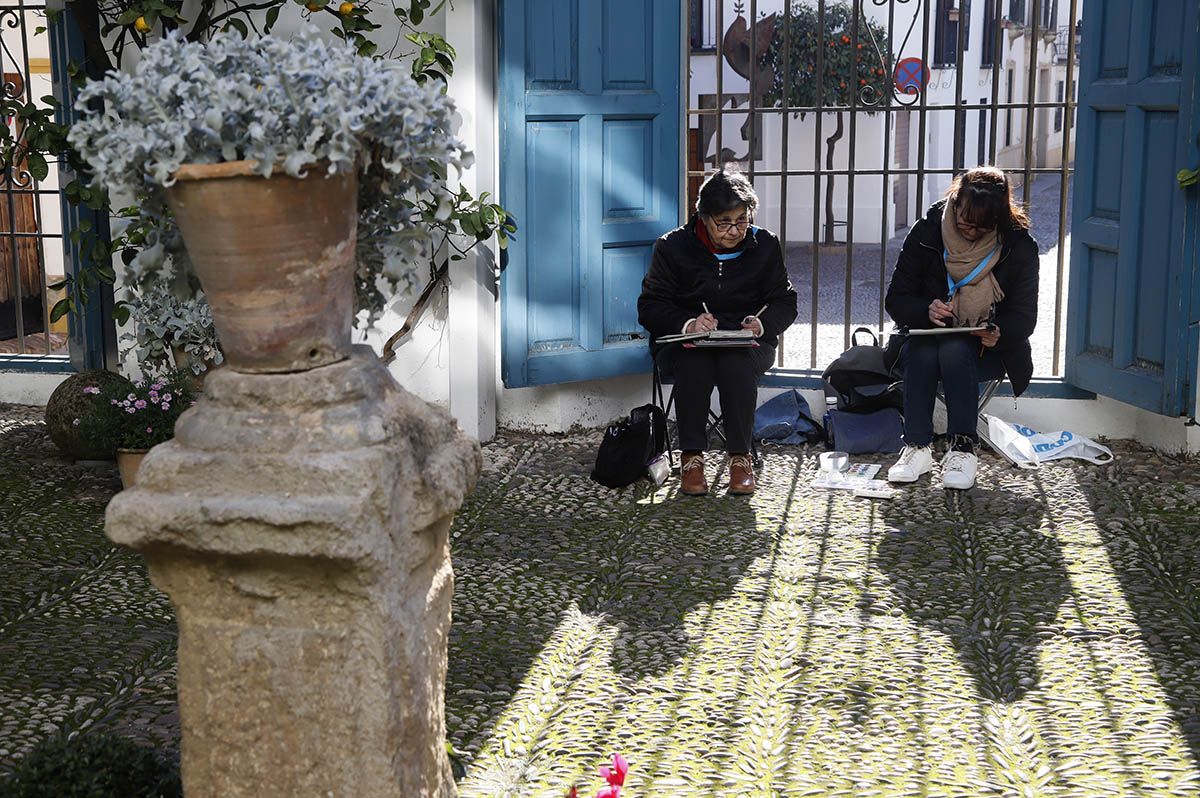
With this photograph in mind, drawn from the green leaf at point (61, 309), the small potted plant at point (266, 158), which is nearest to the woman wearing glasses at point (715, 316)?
the green leaf at point (61, 309)

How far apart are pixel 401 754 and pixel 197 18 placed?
4317 millimetres

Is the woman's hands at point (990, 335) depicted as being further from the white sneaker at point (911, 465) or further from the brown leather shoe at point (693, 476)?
the brown leather shoe at point (693, 476)

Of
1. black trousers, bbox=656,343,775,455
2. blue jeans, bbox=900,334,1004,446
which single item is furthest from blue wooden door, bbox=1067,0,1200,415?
black trousers, bbox=656,343,775,455

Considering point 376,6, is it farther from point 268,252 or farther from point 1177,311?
point 268,252

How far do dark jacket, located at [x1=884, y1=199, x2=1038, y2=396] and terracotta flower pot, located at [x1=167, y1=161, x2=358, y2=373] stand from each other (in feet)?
12.1

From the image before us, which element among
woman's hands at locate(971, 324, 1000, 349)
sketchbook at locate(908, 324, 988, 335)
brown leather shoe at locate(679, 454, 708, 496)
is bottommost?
brown leather shoe at locate(679, 454, 708, 496)

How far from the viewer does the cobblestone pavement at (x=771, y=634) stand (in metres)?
3.43

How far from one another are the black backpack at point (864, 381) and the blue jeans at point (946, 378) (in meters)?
0.41

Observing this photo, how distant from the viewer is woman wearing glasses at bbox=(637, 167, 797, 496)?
5.73m

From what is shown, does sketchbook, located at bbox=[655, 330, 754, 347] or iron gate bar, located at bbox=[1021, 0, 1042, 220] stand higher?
iron gate bar, located at bbox=[1021, 0, 1042, 220]

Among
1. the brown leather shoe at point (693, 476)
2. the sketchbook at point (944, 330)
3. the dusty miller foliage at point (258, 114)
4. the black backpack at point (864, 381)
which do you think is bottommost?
the brown leather shoe at point (693, 476)

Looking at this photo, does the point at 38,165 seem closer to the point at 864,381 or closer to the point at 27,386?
the point at 27,386

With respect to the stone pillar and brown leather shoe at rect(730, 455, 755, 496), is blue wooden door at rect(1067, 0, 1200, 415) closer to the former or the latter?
brown leather shoe at rect(730, 455, 755, 496)

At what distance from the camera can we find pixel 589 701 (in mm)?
3762
